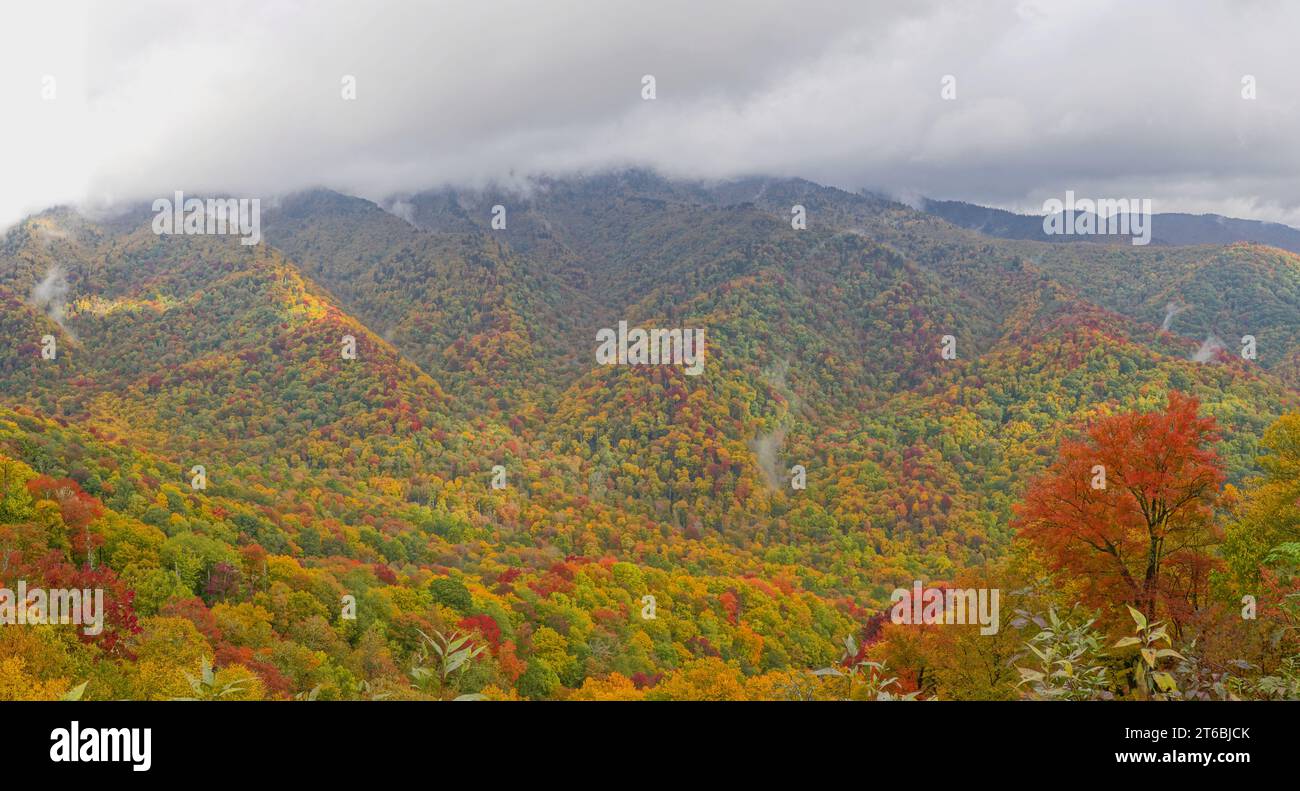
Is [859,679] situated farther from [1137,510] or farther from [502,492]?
[502,492]

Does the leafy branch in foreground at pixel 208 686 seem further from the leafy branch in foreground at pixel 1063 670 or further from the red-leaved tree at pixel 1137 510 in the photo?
the red-leaved tree at pixel 1137 510

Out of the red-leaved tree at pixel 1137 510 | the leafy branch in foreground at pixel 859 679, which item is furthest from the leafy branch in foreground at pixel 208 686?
the red-leaved tree at pixel 1137 510

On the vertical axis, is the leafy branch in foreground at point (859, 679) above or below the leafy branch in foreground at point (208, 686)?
below

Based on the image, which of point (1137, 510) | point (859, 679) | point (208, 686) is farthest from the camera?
point (1137, 510)

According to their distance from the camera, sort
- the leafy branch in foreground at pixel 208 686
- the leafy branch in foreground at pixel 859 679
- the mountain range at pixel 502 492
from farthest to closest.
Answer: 1. the mountain range at pixel 502 492
2. the leafy branch in foreground at pixel 859 679
3. the leafy branch in foreground at pixel 208 686

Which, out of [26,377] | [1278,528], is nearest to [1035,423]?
[1278,528]

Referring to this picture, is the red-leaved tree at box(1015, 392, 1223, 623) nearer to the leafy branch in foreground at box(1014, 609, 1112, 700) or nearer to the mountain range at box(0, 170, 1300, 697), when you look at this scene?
the mountain range at box(0, 170, 1300, 697)

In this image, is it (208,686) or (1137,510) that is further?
(1137,510)

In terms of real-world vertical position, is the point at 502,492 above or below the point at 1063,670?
below

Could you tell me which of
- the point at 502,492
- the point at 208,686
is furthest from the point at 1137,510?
the point at 502,492
